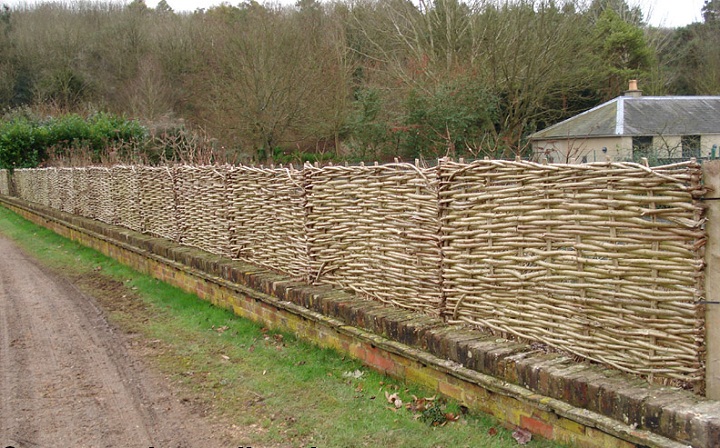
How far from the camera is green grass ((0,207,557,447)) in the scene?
425cm

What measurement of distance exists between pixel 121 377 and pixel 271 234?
214cm

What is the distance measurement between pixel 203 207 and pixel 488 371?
18.1ft

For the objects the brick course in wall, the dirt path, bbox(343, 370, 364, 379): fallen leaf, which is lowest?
the dirt path

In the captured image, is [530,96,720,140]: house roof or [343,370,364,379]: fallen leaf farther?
[530,96,720,140]: house roof

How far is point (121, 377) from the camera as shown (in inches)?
231

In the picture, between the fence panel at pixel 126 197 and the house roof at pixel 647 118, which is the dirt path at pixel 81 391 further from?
the house roof at pixel 647 118

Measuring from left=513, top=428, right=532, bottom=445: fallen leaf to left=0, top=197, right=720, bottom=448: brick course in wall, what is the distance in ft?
0.12

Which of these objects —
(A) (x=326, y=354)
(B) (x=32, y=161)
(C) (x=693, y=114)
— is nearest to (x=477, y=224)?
(A) (x=326, y=354)

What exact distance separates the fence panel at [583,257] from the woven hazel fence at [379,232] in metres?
0.24

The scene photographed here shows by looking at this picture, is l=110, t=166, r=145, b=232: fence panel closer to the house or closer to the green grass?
the green grass

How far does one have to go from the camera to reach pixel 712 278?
3.20 metres

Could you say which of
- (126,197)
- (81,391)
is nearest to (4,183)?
(126,197)

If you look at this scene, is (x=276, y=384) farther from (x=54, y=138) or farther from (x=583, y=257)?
(x=54, y=138)

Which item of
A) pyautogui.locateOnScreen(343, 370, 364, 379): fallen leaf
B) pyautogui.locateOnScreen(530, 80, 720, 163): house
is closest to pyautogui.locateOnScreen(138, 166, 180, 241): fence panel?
pyautogui.locateOnScreen(343, 370, 364, 379): fallen leaf
